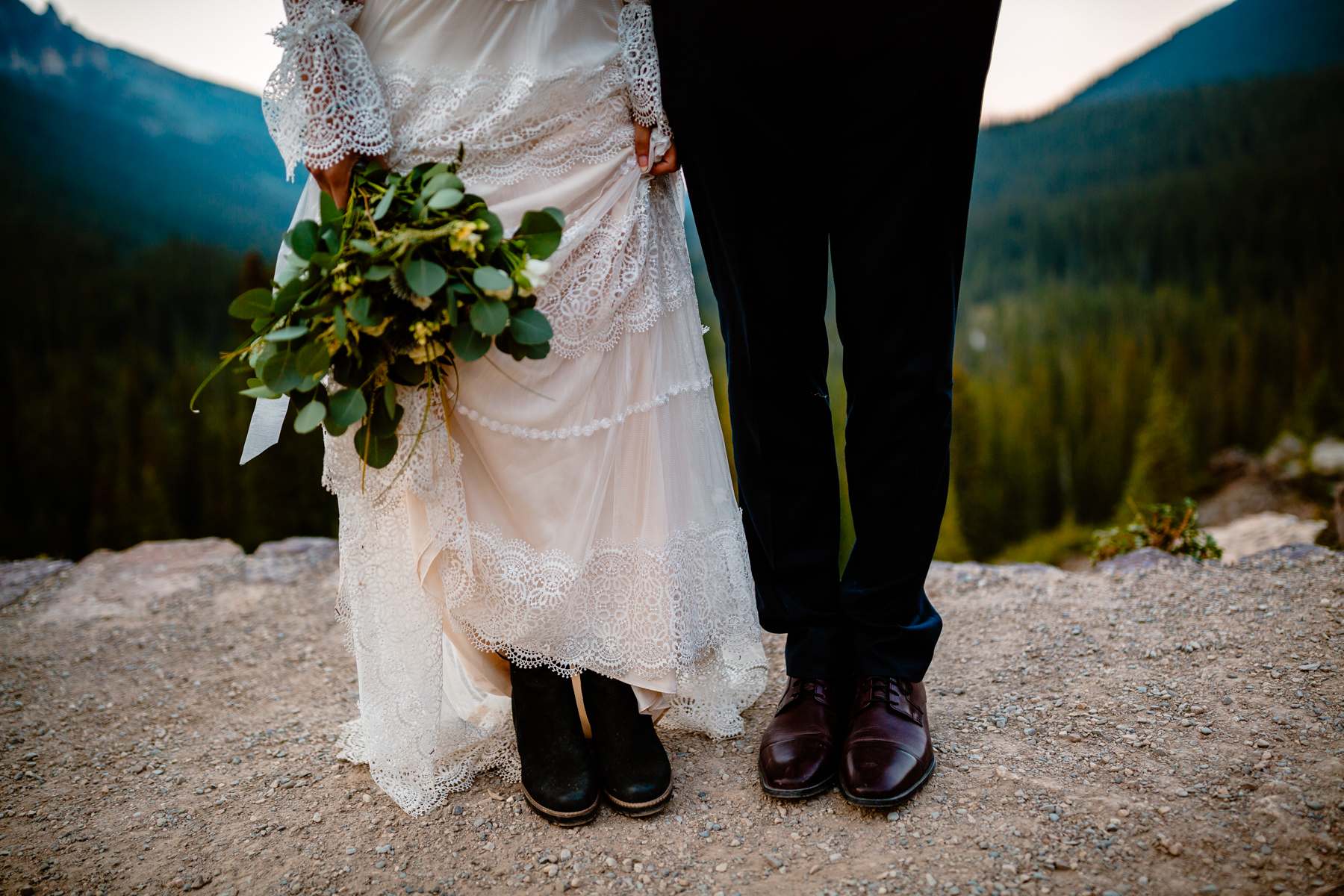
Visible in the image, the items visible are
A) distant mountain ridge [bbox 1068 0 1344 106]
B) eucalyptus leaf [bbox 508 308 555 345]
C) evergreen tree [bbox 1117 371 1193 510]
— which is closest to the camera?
eucalyptus leaf [bbox 508 308 555 345]

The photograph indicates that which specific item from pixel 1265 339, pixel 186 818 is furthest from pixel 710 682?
pixel 1265 339

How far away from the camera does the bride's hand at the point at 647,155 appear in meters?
1.71

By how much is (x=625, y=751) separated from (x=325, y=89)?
157 centimetres

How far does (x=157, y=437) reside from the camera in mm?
18578

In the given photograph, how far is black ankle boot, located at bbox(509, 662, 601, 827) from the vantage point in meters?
1.75

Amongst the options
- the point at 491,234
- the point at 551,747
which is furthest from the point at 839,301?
the point at 551,747

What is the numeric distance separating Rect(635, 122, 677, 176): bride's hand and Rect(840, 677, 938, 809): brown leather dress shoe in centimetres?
130

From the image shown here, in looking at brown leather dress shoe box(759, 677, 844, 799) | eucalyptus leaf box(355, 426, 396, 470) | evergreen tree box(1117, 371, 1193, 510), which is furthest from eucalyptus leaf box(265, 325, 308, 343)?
evergreen tree box(1117, 371, 1193, 510)

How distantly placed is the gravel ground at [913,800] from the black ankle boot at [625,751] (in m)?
0.06

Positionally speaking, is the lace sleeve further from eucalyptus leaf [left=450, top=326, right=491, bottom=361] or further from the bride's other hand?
eucalyptus leaf [left=450, top=326, right=491, bottom=361]

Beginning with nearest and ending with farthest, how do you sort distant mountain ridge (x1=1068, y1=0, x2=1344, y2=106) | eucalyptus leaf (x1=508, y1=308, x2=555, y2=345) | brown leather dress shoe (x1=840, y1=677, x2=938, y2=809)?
eucalyptus leaf (x1=508, y1=308, x2=555, y2=345), brown leather dress shoe (x1=840, y1=677, x2=938, y2=809), distant mountain ridge (x1=1068, y1=0, x2=1344, y2=106)

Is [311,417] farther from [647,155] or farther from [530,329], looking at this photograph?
[647,155]

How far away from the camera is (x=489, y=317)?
1.38 meters

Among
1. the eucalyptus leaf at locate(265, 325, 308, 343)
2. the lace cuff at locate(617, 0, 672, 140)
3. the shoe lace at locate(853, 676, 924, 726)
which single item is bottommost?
the shoe lace at locate(853, 676, 924, 726)
